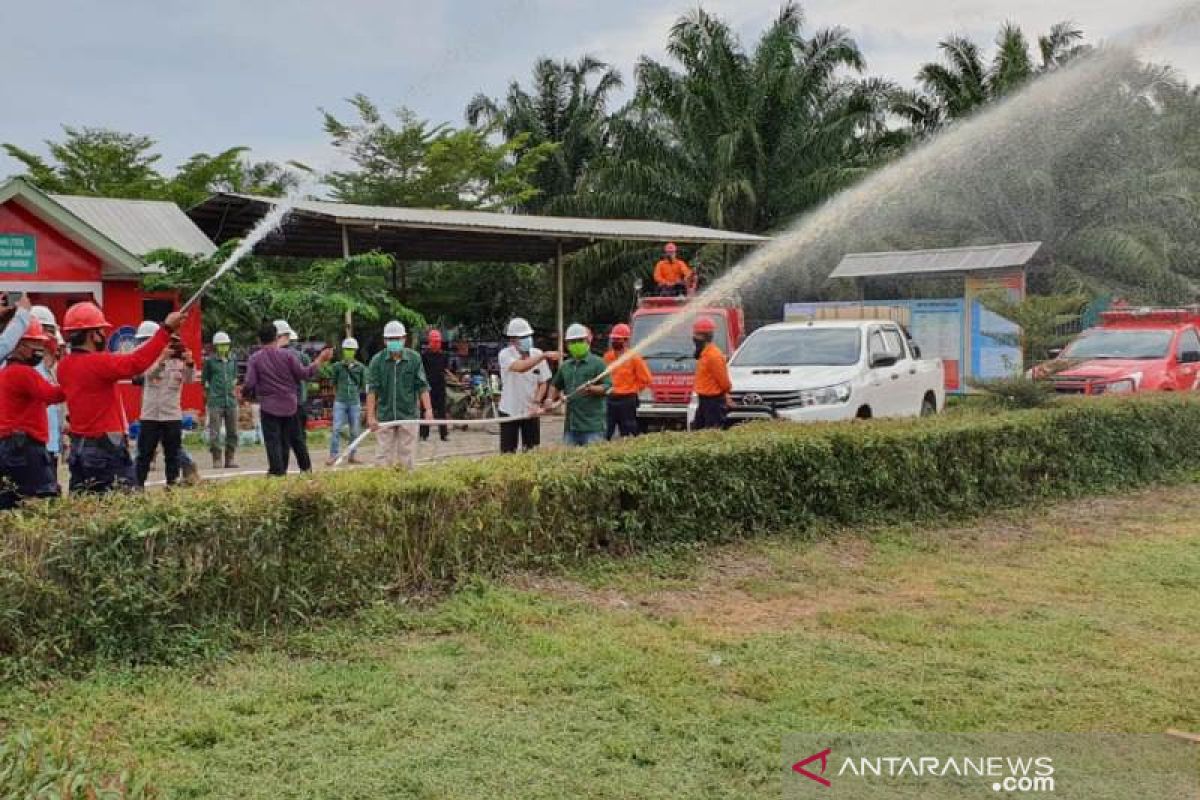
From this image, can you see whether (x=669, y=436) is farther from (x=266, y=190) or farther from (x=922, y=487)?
(x=266, y=190)

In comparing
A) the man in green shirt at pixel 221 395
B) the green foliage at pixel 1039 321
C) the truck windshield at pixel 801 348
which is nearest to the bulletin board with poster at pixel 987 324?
the truck windshield at pixel 801 348

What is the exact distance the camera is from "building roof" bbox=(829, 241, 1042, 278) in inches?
788

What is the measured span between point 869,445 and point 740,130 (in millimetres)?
24009

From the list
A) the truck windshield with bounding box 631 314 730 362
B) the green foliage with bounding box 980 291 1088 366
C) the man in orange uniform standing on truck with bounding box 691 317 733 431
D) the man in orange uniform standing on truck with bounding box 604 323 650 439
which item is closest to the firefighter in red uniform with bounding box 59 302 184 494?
the man in orange uniform standing on truck with bounding box 691 317 733 431

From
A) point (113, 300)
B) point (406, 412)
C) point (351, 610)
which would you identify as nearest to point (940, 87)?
point (113, 300)

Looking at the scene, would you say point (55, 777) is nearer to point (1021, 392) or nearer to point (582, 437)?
point (582, 437)

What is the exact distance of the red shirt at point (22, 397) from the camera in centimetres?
632

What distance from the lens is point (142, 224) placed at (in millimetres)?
19859

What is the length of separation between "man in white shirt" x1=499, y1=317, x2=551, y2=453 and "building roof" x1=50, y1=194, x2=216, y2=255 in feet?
29.9

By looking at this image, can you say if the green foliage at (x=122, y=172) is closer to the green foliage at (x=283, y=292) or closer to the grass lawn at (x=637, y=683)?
the green foliage at (x=283, y=292)

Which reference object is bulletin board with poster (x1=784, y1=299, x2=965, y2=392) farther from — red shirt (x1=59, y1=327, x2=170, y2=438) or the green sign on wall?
red shirt (x1=59, y1=327, x2=170, y2=438)

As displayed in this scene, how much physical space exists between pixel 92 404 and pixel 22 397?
65 centimetres

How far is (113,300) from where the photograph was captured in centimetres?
1797

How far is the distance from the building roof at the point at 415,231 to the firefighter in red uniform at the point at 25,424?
1171 cm
